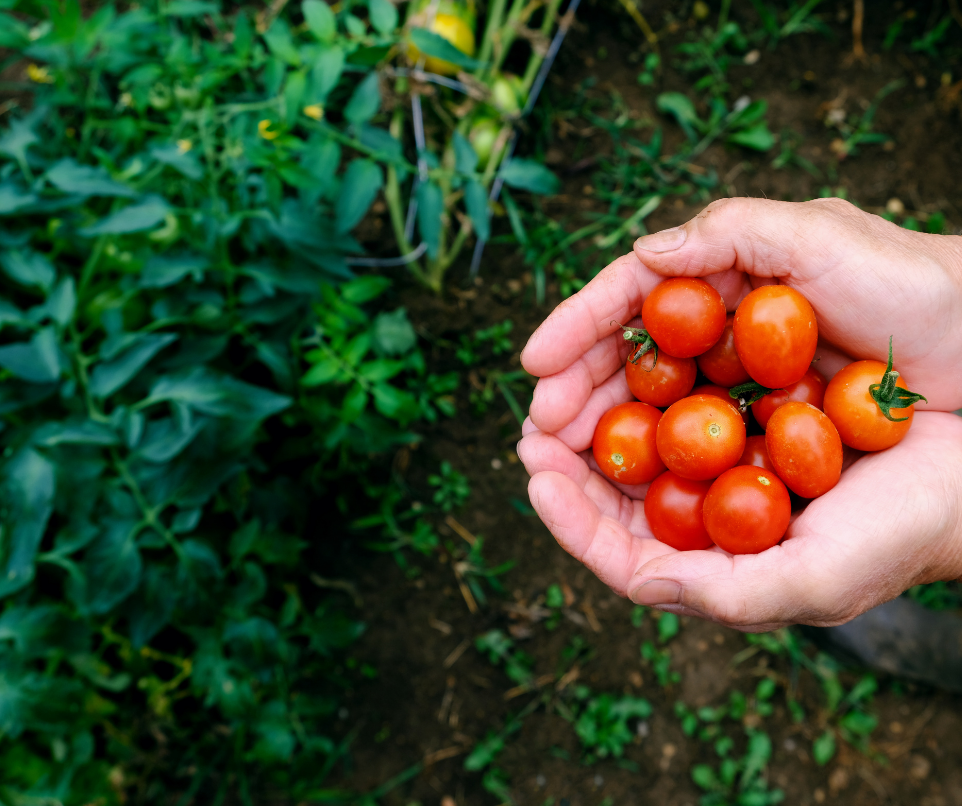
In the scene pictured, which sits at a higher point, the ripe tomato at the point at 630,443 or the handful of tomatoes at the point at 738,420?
the handful of tomatoes at the point at 738,420

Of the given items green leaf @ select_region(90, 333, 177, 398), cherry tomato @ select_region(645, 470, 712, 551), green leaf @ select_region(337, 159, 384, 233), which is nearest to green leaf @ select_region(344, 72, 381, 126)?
green leaf @ select_region(337, 159, 384, 233)

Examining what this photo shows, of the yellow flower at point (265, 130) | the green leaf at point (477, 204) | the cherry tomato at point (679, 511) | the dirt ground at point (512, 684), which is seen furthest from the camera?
the dirt ground at point (512, 684)

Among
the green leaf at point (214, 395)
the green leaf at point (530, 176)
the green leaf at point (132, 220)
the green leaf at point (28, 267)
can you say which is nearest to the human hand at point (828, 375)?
the green leaf at point (530, 176)

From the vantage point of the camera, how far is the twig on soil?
297 centimetres

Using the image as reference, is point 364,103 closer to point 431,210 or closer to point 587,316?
point 431,210

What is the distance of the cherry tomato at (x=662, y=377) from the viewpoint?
1927 mm

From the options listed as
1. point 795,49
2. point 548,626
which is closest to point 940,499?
point 548,626

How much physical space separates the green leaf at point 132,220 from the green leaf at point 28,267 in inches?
8.4

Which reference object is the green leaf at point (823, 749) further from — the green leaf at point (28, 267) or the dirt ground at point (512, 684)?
the green leaf at point (28, 267)

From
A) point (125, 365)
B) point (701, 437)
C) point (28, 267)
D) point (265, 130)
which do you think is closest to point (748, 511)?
point (701, 437)

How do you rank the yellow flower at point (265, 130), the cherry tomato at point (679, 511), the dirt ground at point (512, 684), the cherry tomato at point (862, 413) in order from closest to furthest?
the cherry tomato at point (862, 413), the cherry tomato at point (679, 511), the yellow flower at point (265, 130), the dirt ground at point (512, 684)

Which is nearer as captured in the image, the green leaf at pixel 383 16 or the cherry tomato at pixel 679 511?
the cherry tomato at pixel 679 511

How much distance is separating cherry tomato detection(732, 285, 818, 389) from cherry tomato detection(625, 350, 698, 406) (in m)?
0.20

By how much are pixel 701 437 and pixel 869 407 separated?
18.5 inches
